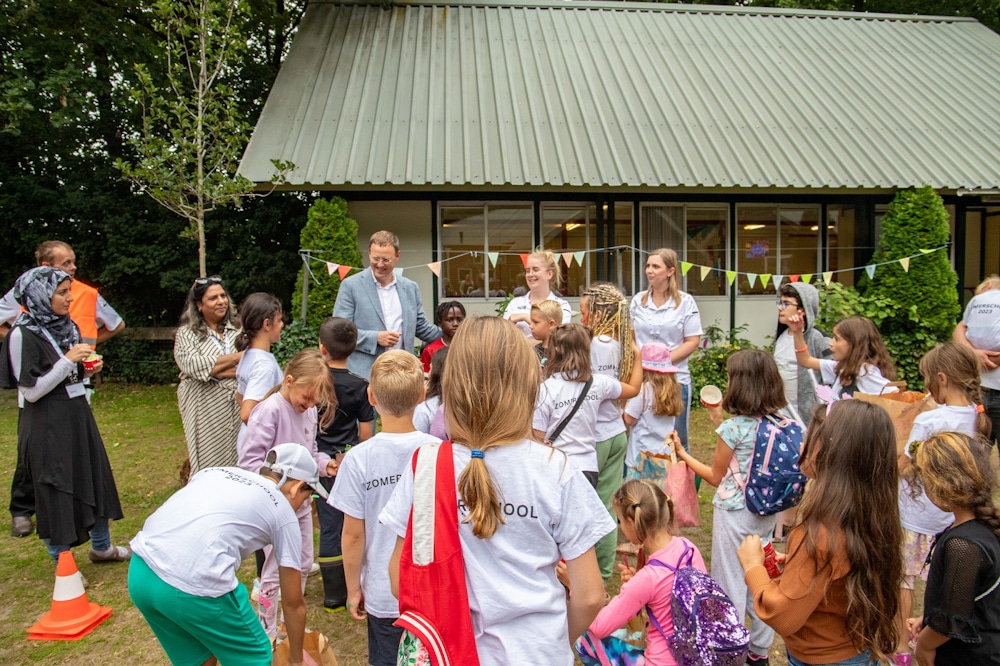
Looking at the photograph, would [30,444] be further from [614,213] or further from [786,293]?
[614,213]

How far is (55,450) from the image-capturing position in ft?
13.2

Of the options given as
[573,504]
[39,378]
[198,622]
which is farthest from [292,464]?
[39,378]

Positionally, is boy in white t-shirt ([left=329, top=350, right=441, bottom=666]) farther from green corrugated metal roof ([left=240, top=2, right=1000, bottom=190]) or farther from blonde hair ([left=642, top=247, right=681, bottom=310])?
green corrugated metal roof ([left=240, top=2, right=1000, bottom=190])

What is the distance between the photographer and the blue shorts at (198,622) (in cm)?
221


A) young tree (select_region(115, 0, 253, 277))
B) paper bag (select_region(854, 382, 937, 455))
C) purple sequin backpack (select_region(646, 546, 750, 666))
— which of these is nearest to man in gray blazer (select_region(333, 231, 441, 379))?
purple sequin backpack (select_region(646, 546, 750, 666))

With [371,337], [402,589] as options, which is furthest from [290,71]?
[402,589]

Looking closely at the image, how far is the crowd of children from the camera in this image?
5.43 feet

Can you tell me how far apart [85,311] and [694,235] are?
9369 millimetres

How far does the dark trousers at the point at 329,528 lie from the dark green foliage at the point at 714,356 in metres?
6.66

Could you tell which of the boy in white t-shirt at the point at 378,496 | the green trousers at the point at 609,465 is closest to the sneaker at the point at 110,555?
the boy in white t-shirt at the point at 378,496

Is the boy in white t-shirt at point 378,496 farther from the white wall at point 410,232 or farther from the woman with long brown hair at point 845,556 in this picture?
the white wall at point 410,232

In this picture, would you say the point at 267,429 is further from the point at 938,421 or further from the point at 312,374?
the point at 938,421

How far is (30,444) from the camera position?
4.02 metres

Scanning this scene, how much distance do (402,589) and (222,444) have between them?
3.09 metres
